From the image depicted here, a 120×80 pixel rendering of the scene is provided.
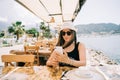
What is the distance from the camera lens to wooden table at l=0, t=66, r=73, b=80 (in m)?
1.82

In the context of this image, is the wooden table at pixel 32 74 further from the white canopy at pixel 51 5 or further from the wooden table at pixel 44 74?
the white canopy at pixel 51 5

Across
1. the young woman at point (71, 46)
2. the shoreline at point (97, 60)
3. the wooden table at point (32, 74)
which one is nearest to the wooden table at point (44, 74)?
the wooden table at point (32, 74)

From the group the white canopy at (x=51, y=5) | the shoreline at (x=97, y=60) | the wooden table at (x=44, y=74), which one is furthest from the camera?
the shoreline at (x=97, y=60)

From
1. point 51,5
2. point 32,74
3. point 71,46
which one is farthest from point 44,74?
point 51,5

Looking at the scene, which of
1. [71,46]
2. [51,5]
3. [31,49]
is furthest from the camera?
[51,5]

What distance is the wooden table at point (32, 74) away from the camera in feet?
5.96

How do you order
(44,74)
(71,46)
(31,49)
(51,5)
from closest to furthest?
(44,74), (71,46), (31,49), (51,5)

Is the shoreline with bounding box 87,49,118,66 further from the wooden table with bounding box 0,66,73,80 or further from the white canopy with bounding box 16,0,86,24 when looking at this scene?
the white canopy with bounding box 16,0,86,24

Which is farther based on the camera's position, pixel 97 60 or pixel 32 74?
pixel 97 60

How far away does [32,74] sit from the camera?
1959mm

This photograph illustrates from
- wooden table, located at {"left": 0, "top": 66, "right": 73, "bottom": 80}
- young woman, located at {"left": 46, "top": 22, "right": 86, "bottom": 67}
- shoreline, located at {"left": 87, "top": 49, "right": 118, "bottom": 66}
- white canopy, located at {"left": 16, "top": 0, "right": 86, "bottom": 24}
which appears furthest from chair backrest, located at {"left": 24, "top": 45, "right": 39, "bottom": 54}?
wooden table, located at {"left": 0, "top": 66, "right": 73, "bottom": 80}

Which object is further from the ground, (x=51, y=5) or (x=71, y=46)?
(x=51, y=5)

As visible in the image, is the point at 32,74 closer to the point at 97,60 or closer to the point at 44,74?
the point at 44,74

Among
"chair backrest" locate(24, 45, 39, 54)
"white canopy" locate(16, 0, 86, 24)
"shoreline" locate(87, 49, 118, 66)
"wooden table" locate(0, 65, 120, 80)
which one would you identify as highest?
"white canopy" locate(16, 0, 86, 24)
